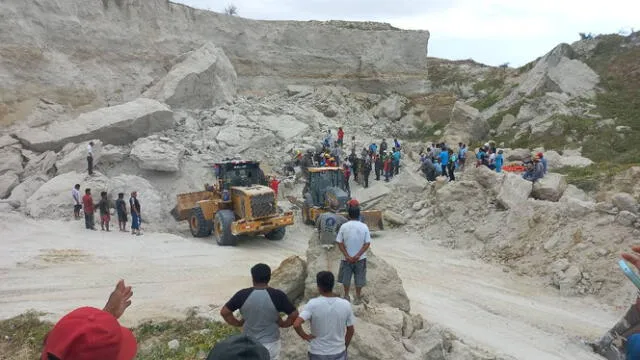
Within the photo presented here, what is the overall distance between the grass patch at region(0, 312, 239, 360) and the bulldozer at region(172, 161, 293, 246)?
6273mm

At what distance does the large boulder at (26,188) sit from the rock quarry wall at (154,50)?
544 centimetres

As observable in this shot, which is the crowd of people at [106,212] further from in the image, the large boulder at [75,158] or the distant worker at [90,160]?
the large boulder at [75,158]

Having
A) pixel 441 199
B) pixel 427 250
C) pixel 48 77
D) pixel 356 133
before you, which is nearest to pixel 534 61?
pixel 356 133

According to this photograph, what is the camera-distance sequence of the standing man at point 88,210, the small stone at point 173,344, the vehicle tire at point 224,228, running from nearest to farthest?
the small stone at point 173,344 < the vehicle tire at point 224,228 < the standing man at point 88,210

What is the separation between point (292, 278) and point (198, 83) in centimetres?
2117

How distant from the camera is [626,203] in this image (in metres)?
11.9

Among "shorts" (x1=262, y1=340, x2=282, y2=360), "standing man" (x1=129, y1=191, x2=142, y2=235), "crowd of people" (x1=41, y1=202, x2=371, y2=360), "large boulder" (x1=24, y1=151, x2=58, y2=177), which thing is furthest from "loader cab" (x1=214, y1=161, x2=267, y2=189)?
"shorts" (x1=262, y1=340, x2=282, y2=360)

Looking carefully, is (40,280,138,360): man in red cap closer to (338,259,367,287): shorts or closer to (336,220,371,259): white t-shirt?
(336,220,371,259): white t-shirt

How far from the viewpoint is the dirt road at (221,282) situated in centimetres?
902

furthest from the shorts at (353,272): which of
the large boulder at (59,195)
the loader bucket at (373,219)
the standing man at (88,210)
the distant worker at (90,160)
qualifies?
the distant worker at (90,160)

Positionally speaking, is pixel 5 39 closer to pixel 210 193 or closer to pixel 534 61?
pixel 210 193

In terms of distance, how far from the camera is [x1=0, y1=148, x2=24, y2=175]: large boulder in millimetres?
19203

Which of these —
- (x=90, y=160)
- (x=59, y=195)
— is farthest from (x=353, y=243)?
(x=90, y=160)

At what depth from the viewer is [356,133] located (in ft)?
98.5
